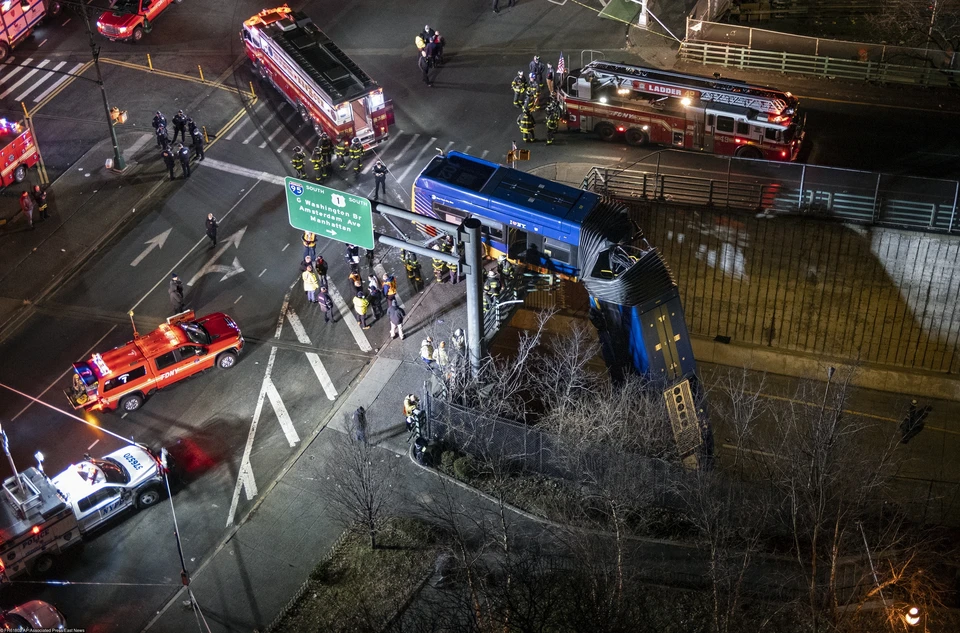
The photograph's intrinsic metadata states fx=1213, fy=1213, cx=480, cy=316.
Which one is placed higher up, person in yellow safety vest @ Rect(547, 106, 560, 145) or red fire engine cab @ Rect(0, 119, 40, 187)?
person in yellow safety vest @ Rect(547, 106, 560, 145)

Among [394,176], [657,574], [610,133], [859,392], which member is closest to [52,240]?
[394,176]

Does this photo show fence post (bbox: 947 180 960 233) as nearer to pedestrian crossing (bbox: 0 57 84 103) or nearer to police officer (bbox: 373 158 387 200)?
police officer (bbox: 373 158 387 200)

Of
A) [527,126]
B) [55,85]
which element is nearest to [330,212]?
[527,126]

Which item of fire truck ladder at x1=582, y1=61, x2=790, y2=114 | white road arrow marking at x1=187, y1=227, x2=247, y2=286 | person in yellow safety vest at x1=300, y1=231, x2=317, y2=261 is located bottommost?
white road arrow marking at x1=187, y1=227, x2=247, y2=286

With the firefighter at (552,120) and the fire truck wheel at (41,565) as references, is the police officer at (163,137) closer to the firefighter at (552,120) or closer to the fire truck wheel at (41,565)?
the firefighter at (552,120)

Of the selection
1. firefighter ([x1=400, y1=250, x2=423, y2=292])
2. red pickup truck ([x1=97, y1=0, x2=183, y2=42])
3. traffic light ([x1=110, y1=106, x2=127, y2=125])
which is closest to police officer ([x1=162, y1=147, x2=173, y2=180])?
traffic light ([x1=110, y1=106, x2=127, y2=125])

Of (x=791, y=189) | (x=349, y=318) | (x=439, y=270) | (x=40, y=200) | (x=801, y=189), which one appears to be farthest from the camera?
(x=40, y=200)

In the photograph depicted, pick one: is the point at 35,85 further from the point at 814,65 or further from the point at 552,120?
the point at 814,65

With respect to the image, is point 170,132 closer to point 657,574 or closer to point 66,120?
point 66,120
